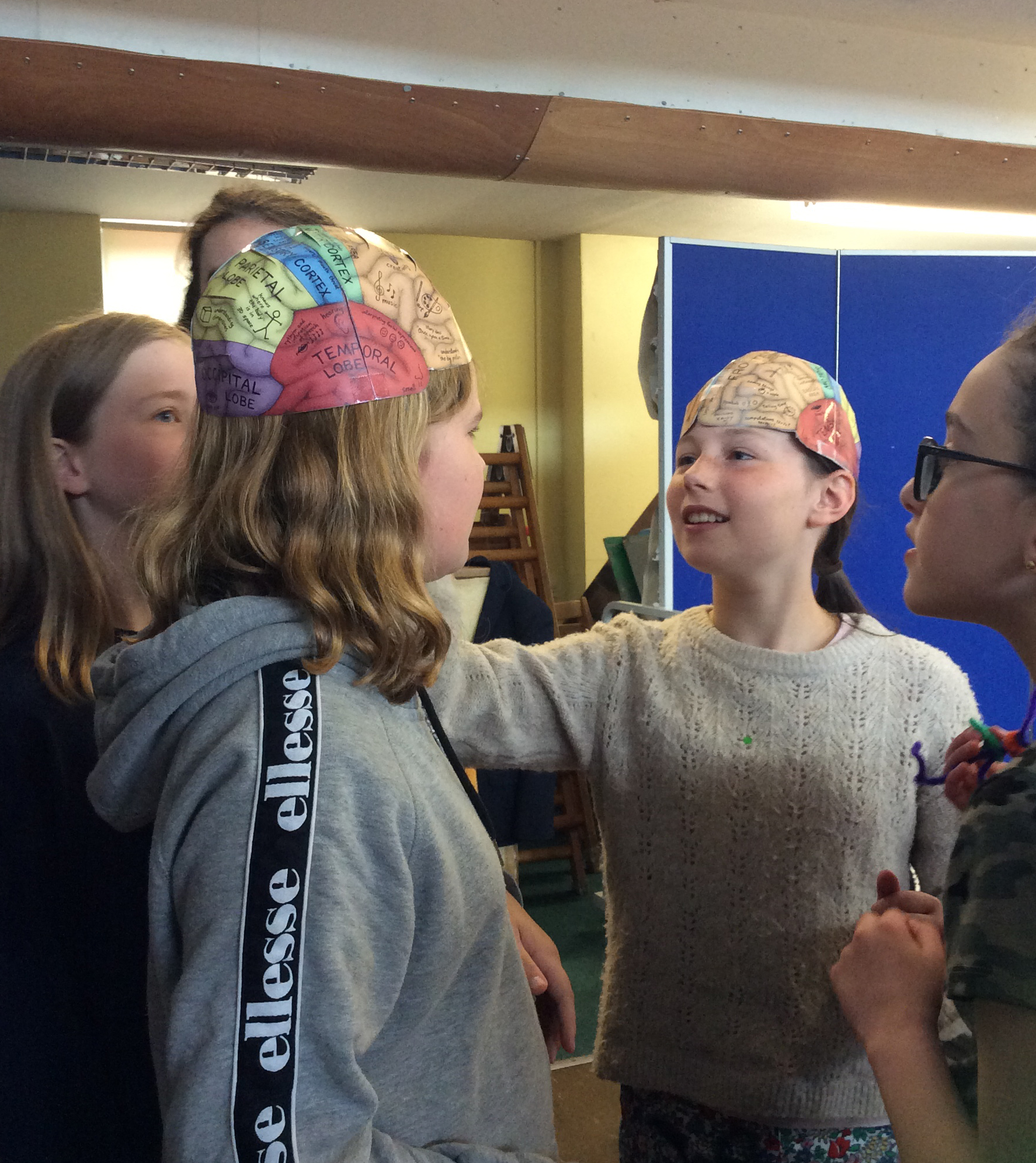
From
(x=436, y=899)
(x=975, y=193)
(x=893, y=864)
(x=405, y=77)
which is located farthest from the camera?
(x=975, y=193)

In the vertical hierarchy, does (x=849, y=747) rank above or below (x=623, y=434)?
below

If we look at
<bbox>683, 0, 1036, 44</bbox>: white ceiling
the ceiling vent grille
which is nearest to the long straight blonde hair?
the ceiling vent grille

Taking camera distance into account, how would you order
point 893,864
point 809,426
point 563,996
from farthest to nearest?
point 809,426, point 893,864, point 563,996

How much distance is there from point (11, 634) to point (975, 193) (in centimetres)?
412

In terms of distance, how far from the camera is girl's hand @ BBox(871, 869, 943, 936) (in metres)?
1.06

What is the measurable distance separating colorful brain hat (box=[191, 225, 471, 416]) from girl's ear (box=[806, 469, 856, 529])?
803mm

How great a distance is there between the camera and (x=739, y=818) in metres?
1.37

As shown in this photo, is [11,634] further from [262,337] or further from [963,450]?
[963,450]

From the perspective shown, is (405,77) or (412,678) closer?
(412,678)

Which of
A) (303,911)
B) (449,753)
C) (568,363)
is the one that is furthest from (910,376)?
(568,363)

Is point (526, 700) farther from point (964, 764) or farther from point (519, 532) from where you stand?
point (519, 532)

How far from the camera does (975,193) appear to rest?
162 inches

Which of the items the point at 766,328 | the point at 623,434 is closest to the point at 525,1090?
the point at 766,328

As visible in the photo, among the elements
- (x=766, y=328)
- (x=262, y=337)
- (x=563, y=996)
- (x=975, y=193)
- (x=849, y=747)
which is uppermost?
(x=975, y=193)
